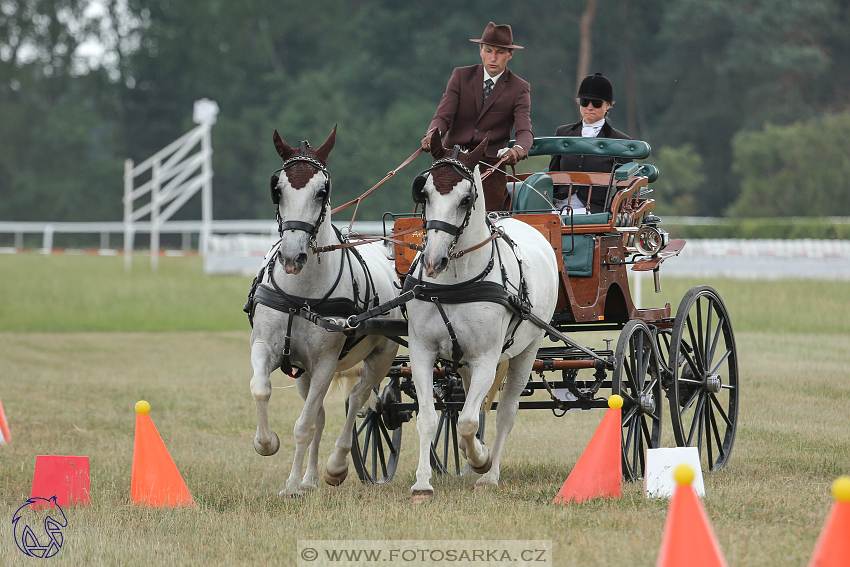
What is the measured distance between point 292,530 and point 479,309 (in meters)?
1.57

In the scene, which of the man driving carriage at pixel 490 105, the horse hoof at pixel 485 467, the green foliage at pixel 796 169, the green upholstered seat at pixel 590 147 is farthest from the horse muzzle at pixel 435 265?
the green foliage at pixel 796 169

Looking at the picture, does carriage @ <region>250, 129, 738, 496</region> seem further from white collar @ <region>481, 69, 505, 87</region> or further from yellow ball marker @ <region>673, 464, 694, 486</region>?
yellow ball marker @ <region>673, 464, 694, 486</region>

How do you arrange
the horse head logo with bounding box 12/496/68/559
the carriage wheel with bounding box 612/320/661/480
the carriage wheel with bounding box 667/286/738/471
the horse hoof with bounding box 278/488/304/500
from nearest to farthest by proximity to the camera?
the horse head logo with bounding box 12/496/68/559 → the horse hoof with bounding box 278/488/304/500 → the carriage wheel with bounding box 612/320/661/480 → the carriage wheel with bounding box 667/286/738/471

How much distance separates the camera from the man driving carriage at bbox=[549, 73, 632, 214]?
322 inches

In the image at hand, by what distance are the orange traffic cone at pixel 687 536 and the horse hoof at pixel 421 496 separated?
2386mm

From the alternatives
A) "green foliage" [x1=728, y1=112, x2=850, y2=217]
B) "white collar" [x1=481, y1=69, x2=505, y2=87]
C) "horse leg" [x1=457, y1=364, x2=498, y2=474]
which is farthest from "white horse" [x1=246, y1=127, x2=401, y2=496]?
"green foliage" [x1=728, y1=112, x2=850, y2=217]

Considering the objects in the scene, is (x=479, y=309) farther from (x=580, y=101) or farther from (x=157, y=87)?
(x=157, y=87)

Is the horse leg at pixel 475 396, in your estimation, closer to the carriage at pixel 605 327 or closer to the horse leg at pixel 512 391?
the carriage at pixel 605 327

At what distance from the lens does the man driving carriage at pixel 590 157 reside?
26.8 ft

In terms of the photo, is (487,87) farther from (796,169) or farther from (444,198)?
(796,169)

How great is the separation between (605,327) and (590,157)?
4.29 ft

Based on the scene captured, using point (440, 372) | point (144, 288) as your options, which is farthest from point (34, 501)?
point (144, 288)

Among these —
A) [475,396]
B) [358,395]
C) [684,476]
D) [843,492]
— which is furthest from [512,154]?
[843,492]

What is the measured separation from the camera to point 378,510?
5.82 m
